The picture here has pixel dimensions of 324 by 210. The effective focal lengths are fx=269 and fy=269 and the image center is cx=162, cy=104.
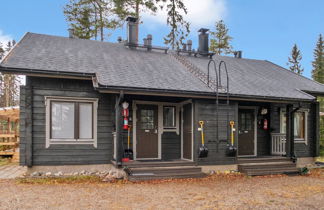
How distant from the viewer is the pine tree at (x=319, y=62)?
113ft

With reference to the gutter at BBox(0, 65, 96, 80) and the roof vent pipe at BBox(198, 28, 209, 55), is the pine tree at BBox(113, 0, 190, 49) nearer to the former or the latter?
the roof vent pipe at BBox(198, 28, 209, 55)

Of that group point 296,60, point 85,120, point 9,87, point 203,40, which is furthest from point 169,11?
point 296,60

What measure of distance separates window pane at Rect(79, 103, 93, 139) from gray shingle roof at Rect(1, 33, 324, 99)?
111 centimetres

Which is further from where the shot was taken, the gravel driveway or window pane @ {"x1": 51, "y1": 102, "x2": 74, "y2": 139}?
window pane @ {"x1": 51, "y1": 102, "x2": 74, "y2": 139}

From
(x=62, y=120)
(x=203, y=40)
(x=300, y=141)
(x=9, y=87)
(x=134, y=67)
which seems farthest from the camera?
(x=9, y=87)

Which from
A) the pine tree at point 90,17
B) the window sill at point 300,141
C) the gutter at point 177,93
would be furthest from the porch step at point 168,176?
the pine tree at point 90,17

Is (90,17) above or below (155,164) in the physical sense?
above

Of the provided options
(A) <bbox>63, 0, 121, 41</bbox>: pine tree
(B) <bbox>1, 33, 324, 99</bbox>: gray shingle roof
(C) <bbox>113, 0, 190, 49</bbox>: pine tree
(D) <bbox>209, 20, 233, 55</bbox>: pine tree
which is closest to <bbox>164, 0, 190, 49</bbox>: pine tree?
(C) <bbox>113, 0, 190, 49</bbox>: pine tree

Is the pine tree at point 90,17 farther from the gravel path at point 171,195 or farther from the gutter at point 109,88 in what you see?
the gravel path at point 171,195

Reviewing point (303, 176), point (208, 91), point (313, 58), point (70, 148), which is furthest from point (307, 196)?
point (313, 58)

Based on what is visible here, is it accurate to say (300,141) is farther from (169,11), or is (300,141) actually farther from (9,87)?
(9,87)

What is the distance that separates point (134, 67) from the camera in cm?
928

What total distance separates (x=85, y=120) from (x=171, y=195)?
12.5ft

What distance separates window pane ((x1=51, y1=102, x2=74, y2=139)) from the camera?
790 centimetres
